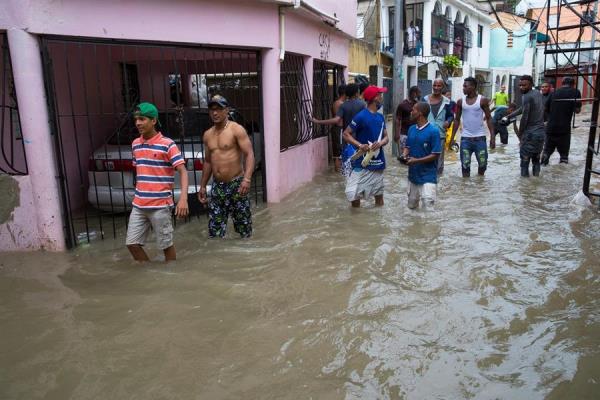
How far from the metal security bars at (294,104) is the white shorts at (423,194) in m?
2.21

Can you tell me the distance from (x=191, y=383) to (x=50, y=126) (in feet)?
10.9

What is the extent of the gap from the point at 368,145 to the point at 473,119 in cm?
280

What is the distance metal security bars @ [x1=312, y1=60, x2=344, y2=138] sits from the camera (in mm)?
9833

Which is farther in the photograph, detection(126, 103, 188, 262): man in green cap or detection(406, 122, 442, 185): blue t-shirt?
detection(406, 122, 442, 185): blue t-shirt

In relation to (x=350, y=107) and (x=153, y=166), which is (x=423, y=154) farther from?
(x=153, y=166)

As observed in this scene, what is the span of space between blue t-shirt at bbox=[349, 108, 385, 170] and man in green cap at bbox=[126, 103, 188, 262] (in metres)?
2.63

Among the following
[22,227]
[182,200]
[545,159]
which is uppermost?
[182,200]

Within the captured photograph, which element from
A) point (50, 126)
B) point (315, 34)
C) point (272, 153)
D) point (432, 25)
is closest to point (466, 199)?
point (272, 153)

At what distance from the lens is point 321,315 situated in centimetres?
373

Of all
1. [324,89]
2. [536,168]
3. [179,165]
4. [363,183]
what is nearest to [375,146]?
[363,183]

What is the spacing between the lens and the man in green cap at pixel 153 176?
171 inches

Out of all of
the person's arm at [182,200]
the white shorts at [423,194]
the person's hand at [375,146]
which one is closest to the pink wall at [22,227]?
the person's arm at [182,200]

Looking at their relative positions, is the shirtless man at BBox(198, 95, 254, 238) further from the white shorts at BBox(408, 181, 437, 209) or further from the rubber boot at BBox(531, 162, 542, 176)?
the rubber boot at BBox(531, 162, 542, 176)

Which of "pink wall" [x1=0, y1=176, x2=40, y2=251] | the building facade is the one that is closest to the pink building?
"pink wall" [x1=0, y1=176, x2=40, y2=251]
